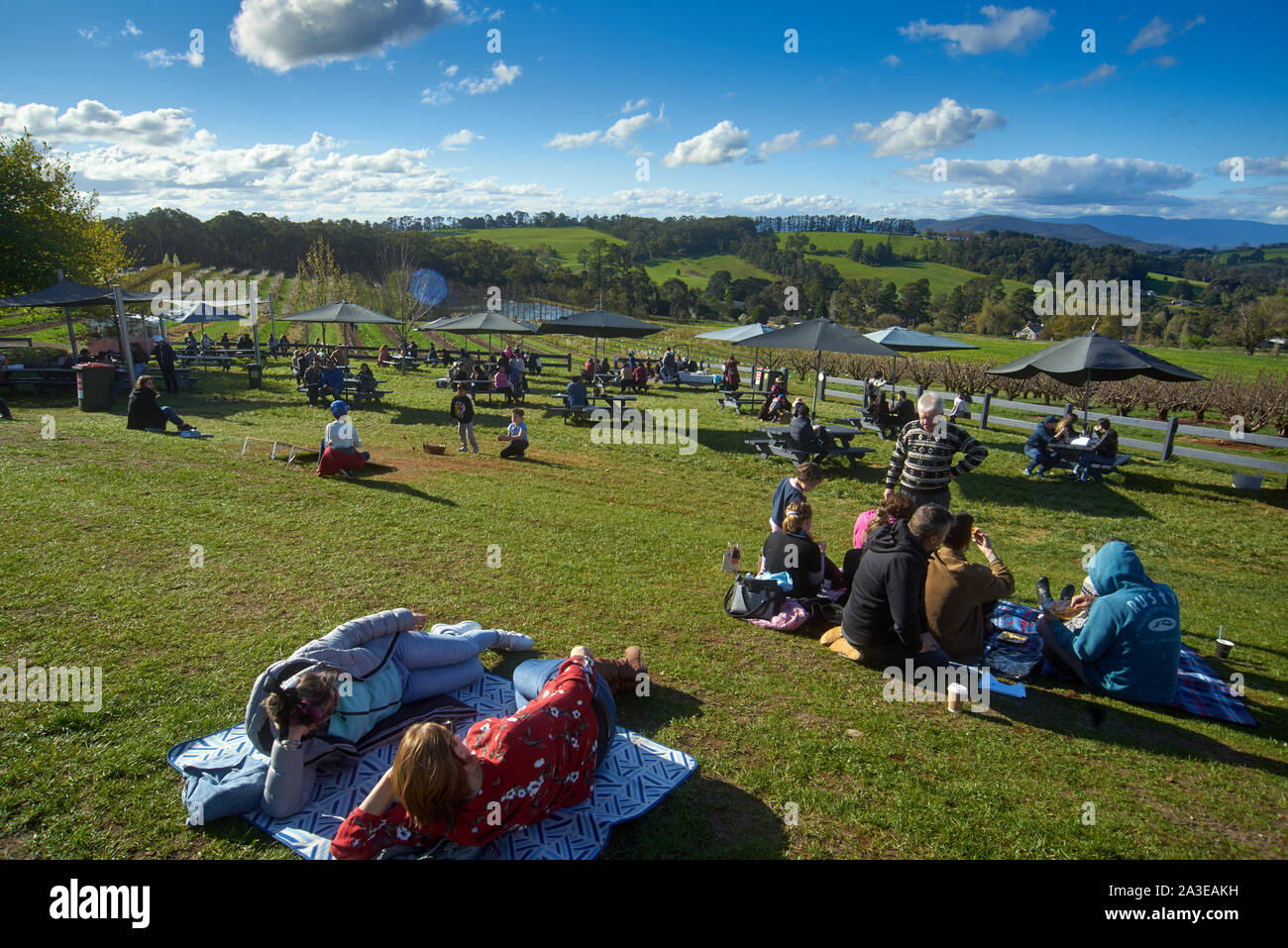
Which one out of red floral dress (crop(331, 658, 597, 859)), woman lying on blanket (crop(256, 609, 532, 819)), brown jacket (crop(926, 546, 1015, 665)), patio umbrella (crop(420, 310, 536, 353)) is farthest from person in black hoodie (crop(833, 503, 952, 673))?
patio umbrella (crop(420, 310, 536, 353))

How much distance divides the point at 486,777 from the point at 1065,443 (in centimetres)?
1389

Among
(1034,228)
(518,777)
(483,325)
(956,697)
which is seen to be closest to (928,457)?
(956,697)

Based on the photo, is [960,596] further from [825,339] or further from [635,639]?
[825,339]

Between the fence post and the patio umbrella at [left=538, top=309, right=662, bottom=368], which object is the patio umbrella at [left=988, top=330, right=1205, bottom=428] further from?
the patio umbrella at [left=538, top=309, right=662, bottom=368]

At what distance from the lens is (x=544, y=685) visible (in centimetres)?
361

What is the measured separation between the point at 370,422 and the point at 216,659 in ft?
37.8

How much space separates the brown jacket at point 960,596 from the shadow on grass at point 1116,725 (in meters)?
0.48

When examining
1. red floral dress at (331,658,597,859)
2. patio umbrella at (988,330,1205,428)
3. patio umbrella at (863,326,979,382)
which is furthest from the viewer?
patio umbrella at (863,326,979,382)

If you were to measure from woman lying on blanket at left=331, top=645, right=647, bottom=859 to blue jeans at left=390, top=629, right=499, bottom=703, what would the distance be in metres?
1.16

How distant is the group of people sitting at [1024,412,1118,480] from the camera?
1279 centimetres

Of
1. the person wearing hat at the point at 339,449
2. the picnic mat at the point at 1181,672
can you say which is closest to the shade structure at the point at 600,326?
the person wearing hat at the point at 339,449

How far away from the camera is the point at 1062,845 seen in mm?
3361

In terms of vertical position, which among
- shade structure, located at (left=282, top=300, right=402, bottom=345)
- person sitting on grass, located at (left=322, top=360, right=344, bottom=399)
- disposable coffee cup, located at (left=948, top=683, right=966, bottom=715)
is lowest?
disposable coffee cup, located at (left=948, top=683, right=966, bottom=715)

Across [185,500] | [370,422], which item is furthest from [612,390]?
[185,500]
